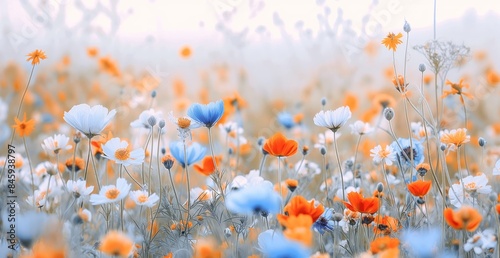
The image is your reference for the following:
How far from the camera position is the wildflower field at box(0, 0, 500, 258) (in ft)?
3.11

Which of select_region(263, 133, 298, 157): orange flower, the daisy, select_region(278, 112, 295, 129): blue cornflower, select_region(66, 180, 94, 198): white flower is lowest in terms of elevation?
select_region(66, 180, 94, 198): white flower

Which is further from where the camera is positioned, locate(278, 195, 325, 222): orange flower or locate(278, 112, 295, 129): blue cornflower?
locate(278, 112, 295, 129): blue cornflower

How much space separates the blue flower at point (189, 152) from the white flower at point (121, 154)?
0.14 meters

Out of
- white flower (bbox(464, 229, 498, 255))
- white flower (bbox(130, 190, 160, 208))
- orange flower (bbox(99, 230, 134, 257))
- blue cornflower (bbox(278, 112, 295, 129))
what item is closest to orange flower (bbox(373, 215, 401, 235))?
white flower (bbox(464, 229, 498, 255))

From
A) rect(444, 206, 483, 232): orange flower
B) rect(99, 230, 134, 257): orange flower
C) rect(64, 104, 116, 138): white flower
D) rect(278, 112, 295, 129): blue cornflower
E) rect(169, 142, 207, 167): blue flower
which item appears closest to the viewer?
rect(99, 230, 134, 257): orange flower

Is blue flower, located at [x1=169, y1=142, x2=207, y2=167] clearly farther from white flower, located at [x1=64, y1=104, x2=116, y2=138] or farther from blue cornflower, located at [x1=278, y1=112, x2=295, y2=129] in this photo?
blue cornflower, located at [x1=278, y1=112, x2=295, y2=129]

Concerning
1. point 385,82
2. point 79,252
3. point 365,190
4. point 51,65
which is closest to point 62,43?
point 51,65

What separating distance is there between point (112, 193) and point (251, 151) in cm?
126

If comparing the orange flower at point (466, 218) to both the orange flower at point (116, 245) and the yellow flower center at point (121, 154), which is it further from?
the yellow flower center at point (121, 154)

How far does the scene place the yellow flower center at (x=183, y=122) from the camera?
105 centimetres

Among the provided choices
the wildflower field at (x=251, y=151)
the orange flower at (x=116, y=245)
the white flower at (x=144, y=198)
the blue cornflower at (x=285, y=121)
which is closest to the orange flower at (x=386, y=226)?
the wildflower field at (x=251, y=151)

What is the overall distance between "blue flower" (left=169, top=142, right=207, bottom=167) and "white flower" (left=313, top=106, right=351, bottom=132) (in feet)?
0.89

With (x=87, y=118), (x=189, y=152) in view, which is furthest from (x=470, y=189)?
(x=87, y=118)

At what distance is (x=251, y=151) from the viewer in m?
2.21
